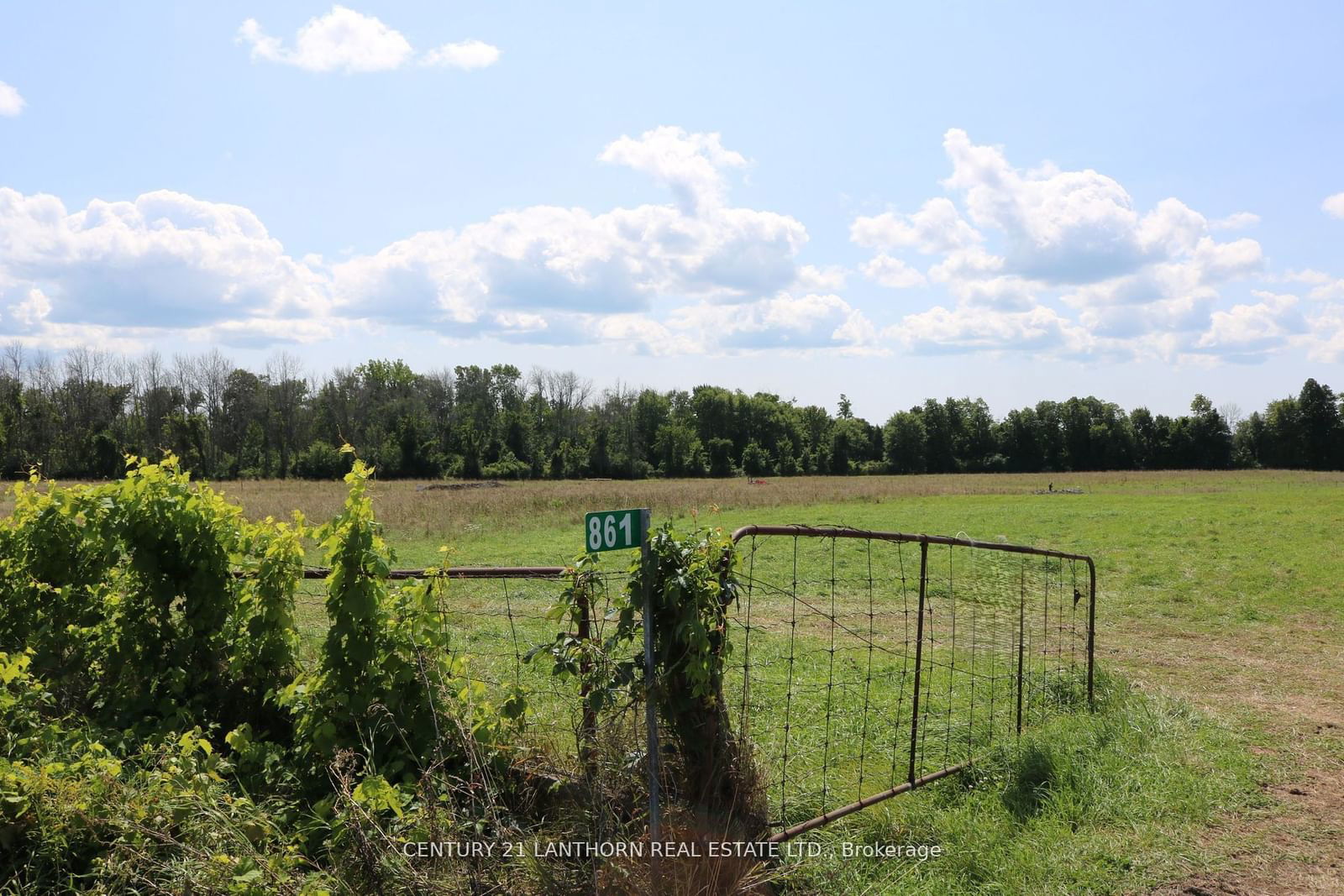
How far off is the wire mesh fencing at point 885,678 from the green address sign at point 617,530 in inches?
25.5

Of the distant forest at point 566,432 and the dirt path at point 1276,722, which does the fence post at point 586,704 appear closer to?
the dirt path at point 1276,722

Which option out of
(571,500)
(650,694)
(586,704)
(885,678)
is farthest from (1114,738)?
(571,500)

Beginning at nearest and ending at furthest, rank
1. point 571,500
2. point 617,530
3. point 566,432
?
1. point 617,530
2. point 571,500
3. point 566,432

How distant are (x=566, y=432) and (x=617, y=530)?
9314 centimetres

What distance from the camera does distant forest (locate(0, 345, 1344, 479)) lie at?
73.3 m

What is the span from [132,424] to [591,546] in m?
85.6

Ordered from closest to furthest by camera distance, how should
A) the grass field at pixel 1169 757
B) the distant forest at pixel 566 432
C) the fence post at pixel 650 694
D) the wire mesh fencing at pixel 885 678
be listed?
the fence post at pixel 650 694 → the grass field at pixel 1169 757 → the wire mesh fencing at pixel 885 678 → the distant forest at pixel 566 432

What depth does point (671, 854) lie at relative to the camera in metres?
3.57

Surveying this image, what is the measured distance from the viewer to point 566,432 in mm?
95875

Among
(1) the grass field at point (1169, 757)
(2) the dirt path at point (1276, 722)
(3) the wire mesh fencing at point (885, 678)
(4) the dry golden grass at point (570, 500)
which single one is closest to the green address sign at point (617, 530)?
(1) the grass field at point (1169, 757)

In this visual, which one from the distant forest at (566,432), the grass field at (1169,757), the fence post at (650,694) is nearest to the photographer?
the fence post at (650,694)

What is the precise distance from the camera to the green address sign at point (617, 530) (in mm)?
3502

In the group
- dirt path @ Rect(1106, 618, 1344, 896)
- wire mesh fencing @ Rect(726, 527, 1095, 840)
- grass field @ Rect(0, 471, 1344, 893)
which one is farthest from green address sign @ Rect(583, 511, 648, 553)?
dirt path @ Rect(1106, 618, 1344, 896)

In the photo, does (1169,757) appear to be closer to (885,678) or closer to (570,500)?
(885,678)
